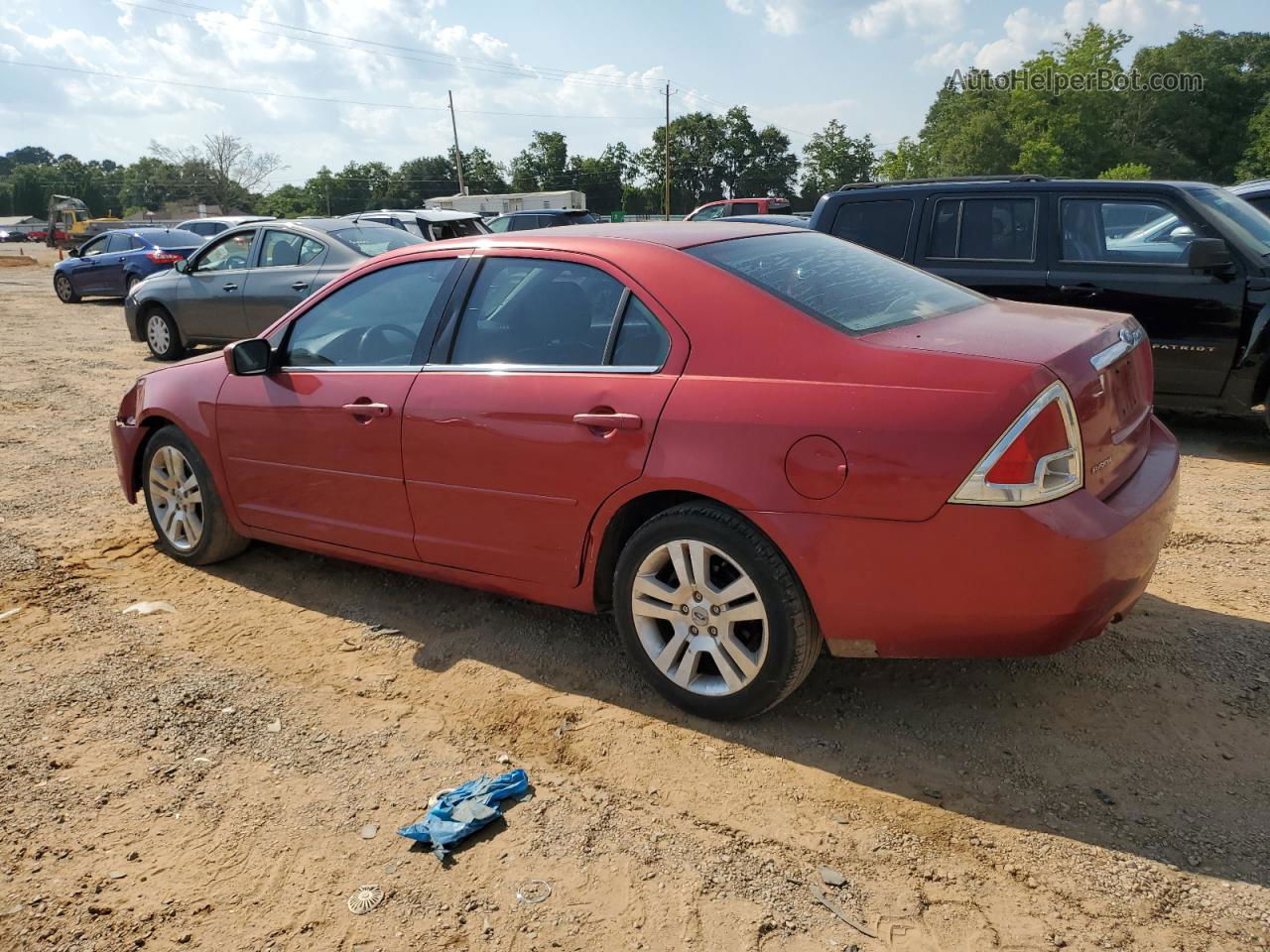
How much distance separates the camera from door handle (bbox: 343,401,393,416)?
150 inches

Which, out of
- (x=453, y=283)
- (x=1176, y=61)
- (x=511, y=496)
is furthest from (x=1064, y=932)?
(x=1176, y=61)

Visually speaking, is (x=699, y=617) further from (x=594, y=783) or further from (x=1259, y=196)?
(x=1259, y=196)

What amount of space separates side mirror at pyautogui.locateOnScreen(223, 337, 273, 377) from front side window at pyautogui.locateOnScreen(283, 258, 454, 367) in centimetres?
9

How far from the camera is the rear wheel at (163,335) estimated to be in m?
11.7

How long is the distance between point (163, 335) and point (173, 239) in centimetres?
922

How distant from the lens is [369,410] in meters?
3.86

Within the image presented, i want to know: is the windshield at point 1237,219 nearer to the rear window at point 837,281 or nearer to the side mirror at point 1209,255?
the side mirror at point 1209,255

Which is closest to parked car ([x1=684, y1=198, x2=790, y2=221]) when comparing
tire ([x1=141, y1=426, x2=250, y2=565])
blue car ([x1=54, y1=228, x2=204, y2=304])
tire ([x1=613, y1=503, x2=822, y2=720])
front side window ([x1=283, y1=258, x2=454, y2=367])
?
blue car ([x1=54, y1=228, x2=204, y2=304])

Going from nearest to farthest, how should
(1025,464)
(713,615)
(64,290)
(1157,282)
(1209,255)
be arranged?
(1025,464) → (713,615) → (1209,255) → (1157,282) → (64,290)

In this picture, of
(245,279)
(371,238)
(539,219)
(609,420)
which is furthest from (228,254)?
(539,219)

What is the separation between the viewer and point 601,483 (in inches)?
128

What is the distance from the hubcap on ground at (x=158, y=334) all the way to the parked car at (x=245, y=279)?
1cm

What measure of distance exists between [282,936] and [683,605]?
4.86 feet

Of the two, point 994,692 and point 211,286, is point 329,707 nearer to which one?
point 994,692
